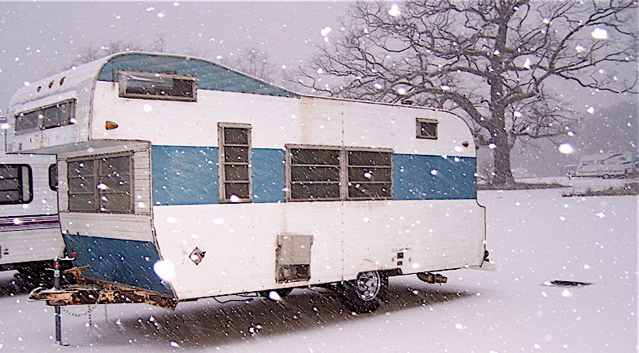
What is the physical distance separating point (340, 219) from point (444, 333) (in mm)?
2119

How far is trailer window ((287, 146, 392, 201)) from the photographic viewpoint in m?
9.02

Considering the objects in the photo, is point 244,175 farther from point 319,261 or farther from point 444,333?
point 444,333

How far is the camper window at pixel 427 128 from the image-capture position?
10.7 metres

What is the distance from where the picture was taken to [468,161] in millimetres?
11422

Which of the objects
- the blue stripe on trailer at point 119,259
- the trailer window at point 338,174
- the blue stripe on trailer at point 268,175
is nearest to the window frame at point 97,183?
the blue stripe on trailer at point 119,259

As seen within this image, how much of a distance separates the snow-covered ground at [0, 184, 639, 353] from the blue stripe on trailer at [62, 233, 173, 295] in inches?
32.6

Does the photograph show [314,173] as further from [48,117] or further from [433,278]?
[48,117]

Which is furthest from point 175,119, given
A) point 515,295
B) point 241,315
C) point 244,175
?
point 515,295

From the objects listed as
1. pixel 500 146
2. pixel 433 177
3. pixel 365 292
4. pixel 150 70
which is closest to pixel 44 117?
pixel 150 70

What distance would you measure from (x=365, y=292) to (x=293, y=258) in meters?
1.81

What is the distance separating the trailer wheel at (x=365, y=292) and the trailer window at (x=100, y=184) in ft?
11.5

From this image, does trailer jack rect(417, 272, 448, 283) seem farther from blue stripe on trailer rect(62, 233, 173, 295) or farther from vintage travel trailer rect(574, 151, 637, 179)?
vintage travel trailer rect(574, 151, 637, 179)

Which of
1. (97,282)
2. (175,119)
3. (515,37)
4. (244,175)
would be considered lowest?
(97,282)

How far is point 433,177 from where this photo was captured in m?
10.8
